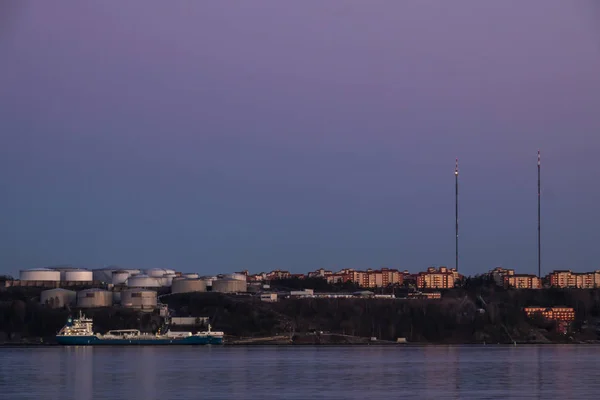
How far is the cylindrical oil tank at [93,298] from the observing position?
618ft

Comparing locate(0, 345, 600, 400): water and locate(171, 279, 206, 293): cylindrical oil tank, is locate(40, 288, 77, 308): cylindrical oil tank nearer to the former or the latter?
locate(171, 279, 206, 293): cylindrical oil tank

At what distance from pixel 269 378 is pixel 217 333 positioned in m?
99.2

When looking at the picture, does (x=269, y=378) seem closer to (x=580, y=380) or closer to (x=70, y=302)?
(x=580, y=380)

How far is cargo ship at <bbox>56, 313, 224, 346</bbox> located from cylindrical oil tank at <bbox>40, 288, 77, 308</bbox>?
14.5 m

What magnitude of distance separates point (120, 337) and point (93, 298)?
59.6 ft

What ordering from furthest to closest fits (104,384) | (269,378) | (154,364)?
(154,364), (269,378), (104,384)

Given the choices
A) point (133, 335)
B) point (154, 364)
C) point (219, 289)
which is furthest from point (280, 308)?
point (154, 364)

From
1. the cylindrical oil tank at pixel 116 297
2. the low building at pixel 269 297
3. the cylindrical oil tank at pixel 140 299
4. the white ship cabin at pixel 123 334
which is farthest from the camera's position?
the cylindrical oil tank at pixel 116 297

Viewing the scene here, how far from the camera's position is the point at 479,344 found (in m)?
185

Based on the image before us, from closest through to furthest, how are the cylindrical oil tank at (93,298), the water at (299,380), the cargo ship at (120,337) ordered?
the water at (299,380), the cargo ship at (120,337), the cylindrical oil tank at (93,298)

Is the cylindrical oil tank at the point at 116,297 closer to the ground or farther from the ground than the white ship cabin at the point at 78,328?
farther from the ground

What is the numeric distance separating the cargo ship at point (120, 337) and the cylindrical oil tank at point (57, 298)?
570 inches

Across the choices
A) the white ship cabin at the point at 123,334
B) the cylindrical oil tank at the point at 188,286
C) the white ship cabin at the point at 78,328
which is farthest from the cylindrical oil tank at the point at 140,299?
the white ship cabin at the point at 78,328

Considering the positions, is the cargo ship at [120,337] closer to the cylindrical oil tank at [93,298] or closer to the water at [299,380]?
the cylindrical oil tank at [93,298]
